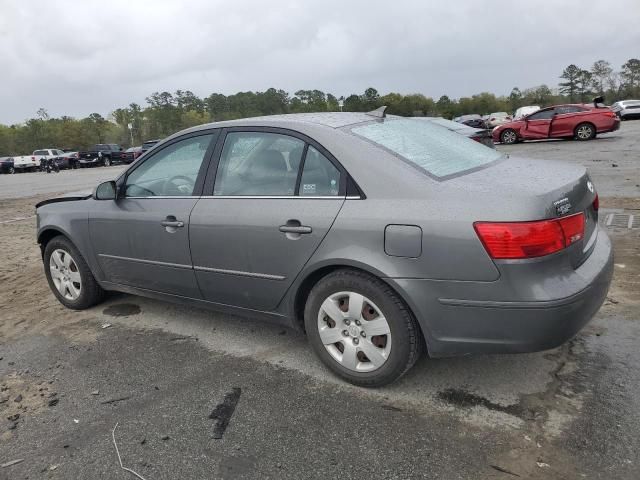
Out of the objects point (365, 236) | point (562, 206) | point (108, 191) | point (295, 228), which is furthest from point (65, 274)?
point (562, 206)

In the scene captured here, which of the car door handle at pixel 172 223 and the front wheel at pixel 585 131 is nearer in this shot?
the car door handle at pixel 172 223

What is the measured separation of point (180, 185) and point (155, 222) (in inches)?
12.6

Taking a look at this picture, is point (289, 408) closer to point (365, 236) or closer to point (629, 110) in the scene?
point (365, 236)

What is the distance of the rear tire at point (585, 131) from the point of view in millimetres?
19716

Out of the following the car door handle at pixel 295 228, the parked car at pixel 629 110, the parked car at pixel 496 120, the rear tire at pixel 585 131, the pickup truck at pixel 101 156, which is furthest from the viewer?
the parked car at pixel 496 120

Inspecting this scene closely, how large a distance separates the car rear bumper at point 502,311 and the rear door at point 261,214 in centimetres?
66

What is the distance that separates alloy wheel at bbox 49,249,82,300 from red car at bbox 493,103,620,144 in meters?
19.8

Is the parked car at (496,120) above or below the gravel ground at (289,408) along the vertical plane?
above

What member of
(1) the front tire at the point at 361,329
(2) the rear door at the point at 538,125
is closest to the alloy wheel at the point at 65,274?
(1) the front tire at the point at 361,329

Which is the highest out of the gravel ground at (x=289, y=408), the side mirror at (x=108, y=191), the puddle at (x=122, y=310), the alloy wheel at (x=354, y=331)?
the side mirror at (x=108, y=191)

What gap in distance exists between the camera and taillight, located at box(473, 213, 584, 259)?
8.09 feet

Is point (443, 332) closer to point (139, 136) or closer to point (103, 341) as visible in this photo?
point (103, 341)

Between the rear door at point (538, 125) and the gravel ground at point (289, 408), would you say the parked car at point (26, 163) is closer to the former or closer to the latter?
the rear door at point (538, 125)

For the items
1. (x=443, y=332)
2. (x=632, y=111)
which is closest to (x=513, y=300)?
(x=443, y=332)
